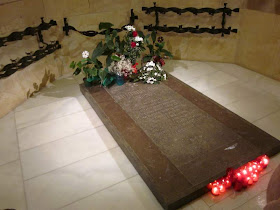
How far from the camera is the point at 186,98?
2605mm

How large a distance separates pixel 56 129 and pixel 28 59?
0.97 metres

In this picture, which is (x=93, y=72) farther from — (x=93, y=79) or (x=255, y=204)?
(x=255, y=204)

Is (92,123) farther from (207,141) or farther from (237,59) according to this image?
(237,59)

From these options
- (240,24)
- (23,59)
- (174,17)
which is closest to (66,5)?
(23,59)

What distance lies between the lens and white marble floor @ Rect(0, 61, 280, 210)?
1.72 metres

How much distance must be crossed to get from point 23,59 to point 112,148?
1.51m

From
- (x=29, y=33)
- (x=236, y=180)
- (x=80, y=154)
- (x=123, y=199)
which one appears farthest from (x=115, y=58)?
(x=236, y=180)

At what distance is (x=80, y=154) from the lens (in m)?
2.13

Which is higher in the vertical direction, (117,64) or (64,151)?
(117,64)

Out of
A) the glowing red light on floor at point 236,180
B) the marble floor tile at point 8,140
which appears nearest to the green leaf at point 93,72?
the marble floor tile at point 8,140

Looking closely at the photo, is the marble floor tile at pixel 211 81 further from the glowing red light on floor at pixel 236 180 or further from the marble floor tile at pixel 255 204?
the marble floor tile at pixel 255 204

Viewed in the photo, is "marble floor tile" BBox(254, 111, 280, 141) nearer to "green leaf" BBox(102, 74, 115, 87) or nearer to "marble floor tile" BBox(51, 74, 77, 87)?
"green leaf" BBox(102, 74, 115, 87)

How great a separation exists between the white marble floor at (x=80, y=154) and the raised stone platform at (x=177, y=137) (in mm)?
130

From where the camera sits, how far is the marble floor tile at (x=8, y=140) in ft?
7.02
